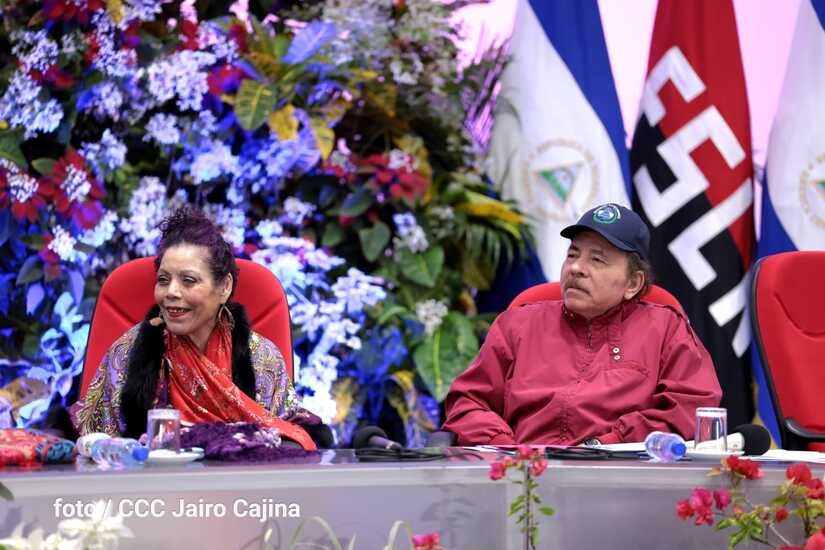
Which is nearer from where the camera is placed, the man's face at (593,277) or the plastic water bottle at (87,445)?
the plastic water bottle at (87,445)

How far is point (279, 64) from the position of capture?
4.41 m

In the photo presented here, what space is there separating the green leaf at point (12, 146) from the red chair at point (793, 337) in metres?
2.66

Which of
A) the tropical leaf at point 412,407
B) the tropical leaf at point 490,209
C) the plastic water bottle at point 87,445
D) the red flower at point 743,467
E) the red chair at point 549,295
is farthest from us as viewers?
the tropical leaf at point 490,209

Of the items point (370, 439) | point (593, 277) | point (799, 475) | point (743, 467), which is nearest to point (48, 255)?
point (593, 277)

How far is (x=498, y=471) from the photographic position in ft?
5.36

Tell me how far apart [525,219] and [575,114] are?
0.47m

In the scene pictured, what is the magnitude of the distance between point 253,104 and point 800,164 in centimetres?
214

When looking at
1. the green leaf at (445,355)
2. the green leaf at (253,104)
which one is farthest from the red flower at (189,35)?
the green leaf at (445,355)

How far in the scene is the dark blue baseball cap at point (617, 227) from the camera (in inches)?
116

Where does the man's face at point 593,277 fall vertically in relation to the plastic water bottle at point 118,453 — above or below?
above

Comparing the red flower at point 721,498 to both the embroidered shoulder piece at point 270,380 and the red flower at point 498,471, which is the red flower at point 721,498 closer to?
the red flower at point 498,471

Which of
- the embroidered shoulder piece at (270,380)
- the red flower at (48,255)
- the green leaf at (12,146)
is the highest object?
the green leaf at (12,146)

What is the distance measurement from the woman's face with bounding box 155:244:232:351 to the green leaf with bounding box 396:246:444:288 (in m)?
1.71

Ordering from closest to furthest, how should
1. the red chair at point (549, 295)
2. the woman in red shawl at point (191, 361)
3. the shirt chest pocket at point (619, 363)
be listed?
the woman in red shawl at point (191, 361) → the shirt chest pocket at point (619, 363) → the red chair at point (549, 295)
